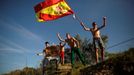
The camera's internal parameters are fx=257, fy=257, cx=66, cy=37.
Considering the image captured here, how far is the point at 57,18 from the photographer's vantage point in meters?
13.5

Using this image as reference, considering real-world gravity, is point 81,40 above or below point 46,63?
above

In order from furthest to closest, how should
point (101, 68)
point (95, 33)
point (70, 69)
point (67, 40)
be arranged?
point (67, 40) < point (70, 69) < point (95, 33) < point (101, 68)

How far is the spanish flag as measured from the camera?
44.1 ft

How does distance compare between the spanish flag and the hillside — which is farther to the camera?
the spanish flag

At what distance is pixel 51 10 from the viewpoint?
13.8 m

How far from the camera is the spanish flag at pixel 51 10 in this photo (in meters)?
13.4

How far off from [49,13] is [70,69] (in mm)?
3160

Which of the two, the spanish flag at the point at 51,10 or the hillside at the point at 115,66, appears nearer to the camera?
the hillside at the point at 115,66

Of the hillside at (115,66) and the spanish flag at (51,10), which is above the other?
the spanish flag at (51,10)

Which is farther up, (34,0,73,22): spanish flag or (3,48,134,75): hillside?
(34,0,73,22): spanish flag

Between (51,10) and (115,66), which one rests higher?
(51,10)

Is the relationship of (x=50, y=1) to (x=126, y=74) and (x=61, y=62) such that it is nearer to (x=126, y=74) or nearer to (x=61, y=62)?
(x=61, y=62)

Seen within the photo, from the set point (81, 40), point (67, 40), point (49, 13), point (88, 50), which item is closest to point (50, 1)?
point (49, 13)

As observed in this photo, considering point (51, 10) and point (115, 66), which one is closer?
point (115, 66)
